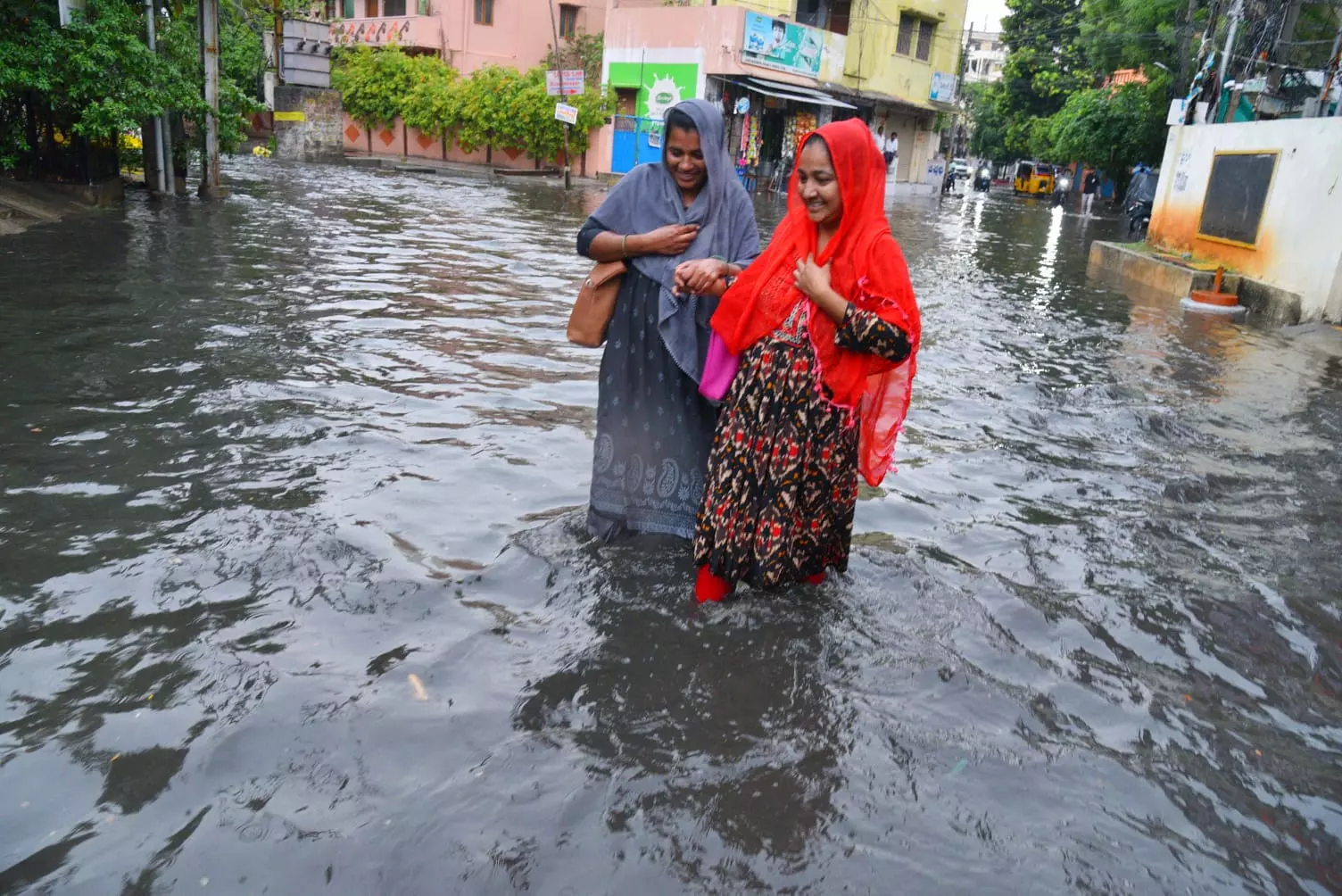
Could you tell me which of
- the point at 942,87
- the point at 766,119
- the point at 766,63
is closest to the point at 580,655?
the point at 766,63

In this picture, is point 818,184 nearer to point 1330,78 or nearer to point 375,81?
point 1330,78

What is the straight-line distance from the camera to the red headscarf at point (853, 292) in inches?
114

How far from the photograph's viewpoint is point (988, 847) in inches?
92.6

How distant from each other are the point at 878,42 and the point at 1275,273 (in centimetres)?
2396

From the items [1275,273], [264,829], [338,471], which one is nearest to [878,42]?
[1275,273]

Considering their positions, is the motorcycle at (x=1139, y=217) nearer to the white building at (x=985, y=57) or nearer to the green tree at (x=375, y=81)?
the green tree at (x=375, y=81)

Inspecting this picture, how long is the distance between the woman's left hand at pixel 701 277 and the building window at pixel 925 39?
35567 mm

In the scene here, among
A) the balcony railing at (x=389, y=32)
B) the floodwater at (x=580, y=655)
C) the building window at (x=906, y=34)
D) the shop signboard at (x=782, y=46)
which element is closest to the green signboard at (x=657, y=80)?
the shop signboard at (x=782, y=46)

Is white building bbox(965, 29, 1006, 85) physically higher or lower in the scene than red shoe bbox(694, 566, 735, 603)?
higher

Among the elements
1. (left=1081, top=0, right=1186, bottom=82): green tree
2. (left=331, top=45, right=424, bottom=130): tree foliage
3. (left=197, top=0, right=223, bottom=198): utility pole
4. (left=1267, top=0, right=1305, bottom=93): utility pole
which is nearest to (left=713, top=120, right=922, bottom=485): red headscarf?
(left=197, top=0, right=223, bottom=198): utility pole

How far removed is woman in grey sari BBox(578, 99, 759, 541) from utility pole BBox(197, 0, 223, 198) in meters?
11.7

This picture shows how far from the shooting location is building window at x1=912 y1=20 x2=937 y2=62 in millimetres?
34950

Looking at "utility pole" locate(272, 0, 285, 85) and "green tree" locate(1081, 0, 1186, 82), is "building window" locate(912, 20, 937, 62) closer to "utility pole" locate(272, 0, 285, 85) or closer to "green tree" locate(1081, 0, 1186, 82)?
"green tree" locate(1081, 0, 1186, 82)

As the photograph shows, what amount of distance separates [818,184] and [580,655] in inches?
63.9
